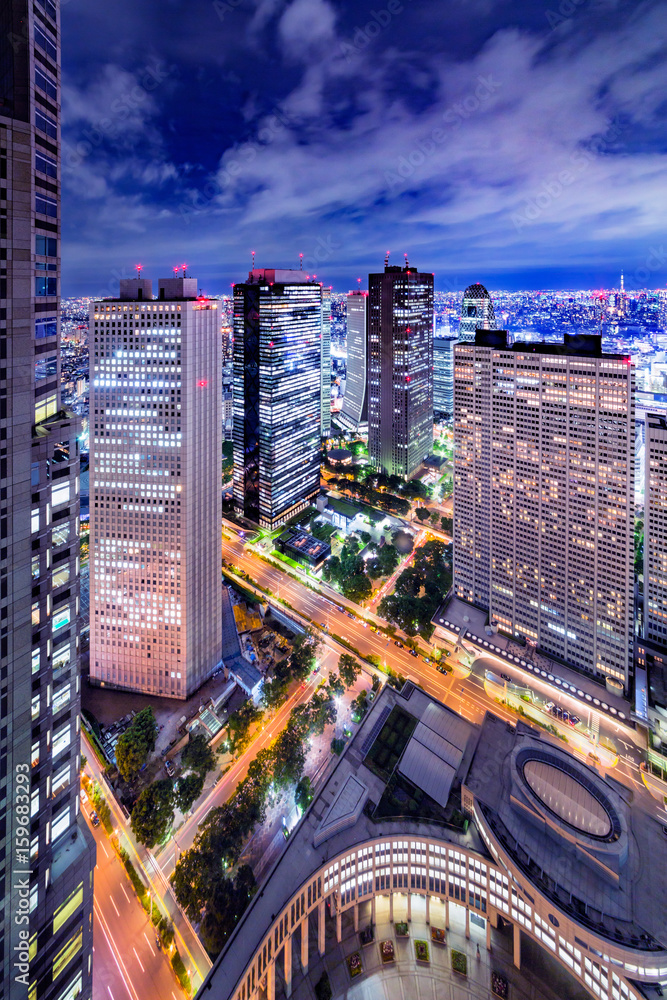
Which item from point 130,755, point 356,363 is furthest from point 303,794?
point 356,363

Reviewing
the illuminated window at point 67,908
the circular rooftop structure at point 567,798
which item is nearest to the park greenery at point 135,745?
the illuminated window at point 67,908

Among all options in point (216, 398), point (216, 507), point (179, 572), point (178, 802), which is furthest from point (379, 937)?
point (216, 398)

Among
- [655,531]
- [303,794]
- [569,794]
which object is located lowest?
[303,794]

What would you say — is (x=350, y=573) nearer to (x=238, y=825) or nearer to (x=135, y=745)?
(x=135, y=745)

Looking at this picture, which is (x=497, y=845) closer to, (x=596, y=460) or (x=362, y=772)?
(x=362, y=772)

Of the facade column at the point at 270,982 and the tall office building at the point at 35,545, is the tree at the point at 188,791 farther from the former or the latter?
the tall office building at the point at 35,545
